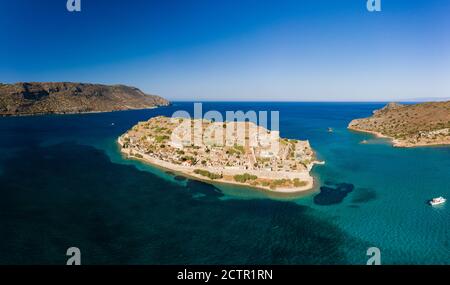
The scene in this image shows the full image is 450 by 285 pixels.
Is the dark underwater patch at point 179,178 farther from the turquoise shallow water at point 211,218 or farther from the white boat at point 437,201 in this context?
the white boat at point 437,201

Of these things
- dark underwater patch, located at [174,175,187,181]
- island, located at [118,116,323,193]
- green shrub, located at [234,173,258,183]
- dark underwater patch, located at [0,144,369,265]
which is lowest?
dark underwater patch, located at [0,144,369,265]

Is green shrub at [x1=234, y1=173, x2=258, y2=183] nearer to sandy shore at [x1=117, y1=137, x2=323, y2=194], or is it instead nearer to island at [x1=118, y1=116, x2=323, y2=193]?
island at [x1=118, y1=116, x2=323, y2=193]

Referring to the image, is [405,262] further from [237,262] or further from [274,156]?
[274,156]

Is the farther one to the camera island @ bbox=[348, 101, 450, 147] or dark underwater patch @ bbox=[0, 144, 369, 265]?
island @ bbox=[348, 101, 450, 147]

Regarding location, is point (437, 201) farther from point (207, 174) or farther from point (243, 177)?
point (207, 174)

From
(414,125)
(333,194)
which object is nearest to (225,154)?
(333,194)

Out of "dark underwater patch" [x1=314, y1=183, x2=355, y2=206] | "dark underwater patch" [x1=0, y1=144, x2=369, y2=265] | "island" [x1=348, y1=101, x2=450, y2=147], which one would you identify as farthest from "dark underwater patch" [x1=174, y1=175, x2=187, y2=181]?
"island" [x1=348, y1=101, x2=450, y2=147]
